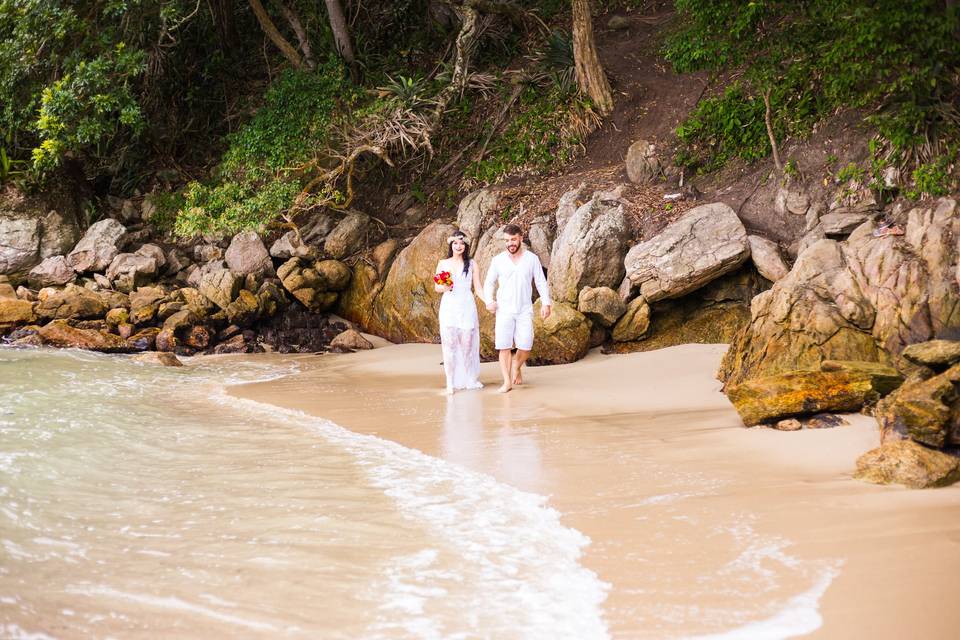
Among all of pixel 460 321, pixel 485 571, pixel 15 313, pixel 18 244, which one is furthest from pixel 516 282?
pixel 18 244

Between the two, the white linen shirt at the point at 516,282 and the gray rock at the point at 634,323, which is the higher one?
the white linen shirt at the point at 516,282

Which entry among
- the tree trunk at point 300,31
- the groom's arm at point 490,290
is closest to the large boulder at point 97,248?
the tree trunk at point 300,31

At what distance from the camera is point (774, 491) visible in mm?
4984

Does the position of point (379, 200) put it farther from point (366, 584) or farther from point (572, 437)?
point (366, 584)

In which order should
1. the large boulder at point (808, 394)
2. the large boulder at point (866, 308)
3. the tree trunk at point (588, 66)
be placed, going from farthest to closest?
the tree trunk at point (588, 66), the large boulder at point (866, 308), the large boulder at point (808, 394)

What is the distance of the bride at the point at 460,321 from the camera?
969 cm

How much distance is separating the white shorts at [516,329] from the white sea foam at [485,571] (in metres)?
3.82

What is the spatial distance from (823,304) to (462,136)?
396 inches

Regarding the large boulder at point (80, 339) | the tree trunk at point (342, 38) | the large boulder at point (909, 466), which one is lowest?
the large boulder at point (909, 466)

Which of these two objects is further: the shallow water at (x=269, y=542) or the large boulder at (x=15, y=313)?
the large boulder at (x=15, y=313)

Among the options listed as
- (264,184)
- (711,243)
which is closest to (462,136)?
(264,184)

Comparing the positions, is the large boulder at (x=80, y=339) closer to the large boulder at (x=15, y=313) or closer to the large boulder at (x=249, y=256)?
the large boulder at (x=15, y=313)

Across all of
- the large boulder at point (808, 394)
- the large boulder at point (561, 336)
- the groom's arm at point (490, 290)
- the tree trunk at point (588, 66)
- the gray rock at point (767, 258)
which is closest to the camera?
the large boulder at point (808, 394)

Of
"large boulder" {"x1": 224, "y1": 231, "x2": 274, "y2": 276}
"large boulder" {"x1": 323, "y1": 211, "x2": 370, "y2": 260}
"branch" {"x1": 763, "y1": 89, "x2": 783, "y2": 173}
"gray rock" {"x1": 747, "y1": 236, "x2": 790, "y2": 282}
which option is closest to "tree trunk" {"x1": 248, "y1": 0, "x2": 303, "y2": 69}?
"large boulder" {"x1": 323, "y1": 211, "x2": 370, "y2": 260}
